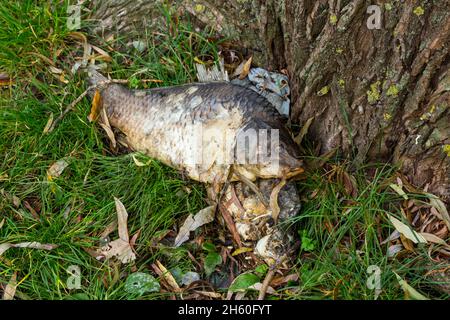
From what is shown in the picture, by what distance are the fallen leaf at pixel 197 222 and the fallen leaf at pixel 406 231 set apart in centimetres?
87

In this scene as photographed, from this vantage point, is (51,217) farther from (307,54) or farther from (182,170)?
(307,54)

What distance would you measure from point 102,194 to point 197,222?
0.55 metres

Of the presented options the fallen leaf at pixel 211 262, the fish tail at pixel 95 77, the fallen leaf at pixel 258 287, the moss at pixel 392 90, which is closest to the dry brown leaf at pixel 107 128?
the fish tail at pixel 95 77

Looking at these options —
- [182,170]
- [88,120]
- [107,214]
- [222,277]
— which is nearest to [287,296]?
[222,277]

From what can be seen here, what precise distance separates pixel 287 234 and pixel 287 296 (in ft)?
0.96

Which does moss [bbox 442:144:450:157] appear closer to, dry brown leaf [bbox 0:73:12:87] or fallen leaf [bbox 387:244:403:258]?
fallen leaf [bbox 387:244:403:258]

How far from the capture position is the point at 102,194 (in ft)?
9.78

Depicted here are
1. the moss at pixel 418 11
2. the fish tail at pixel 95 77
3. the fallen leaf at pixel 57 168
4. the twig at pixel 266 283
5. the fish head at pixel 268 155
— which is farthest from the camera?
the fish tail at pixel 95 77

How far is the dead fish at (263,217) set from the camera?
266 cm

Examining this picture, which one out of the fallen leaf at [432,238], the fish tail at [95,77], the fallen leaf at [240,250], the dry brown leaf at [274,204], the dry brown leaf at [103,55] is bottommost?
the fallen leaf at [240,250]

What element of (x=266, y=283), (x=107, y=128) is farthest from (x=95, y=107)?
(x=266, y=283)

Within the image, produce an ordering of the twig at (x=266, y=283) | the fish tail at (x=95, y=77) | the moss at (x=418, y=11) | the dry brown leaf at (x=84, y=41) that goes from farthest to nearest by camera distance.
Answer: the dry brown leaf at (x=84, y=41) < the fish tail at (x=95, y=77) < the twig at (x=266, y=283) < the moss at (x=418, y=11)

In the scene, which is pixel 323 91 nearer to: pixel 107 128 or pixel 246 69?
pixel 246 69

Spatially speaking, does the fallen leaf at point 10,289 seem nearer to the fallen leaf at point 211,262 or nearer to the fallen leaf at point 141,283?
the fallen leaf at point 141,283
